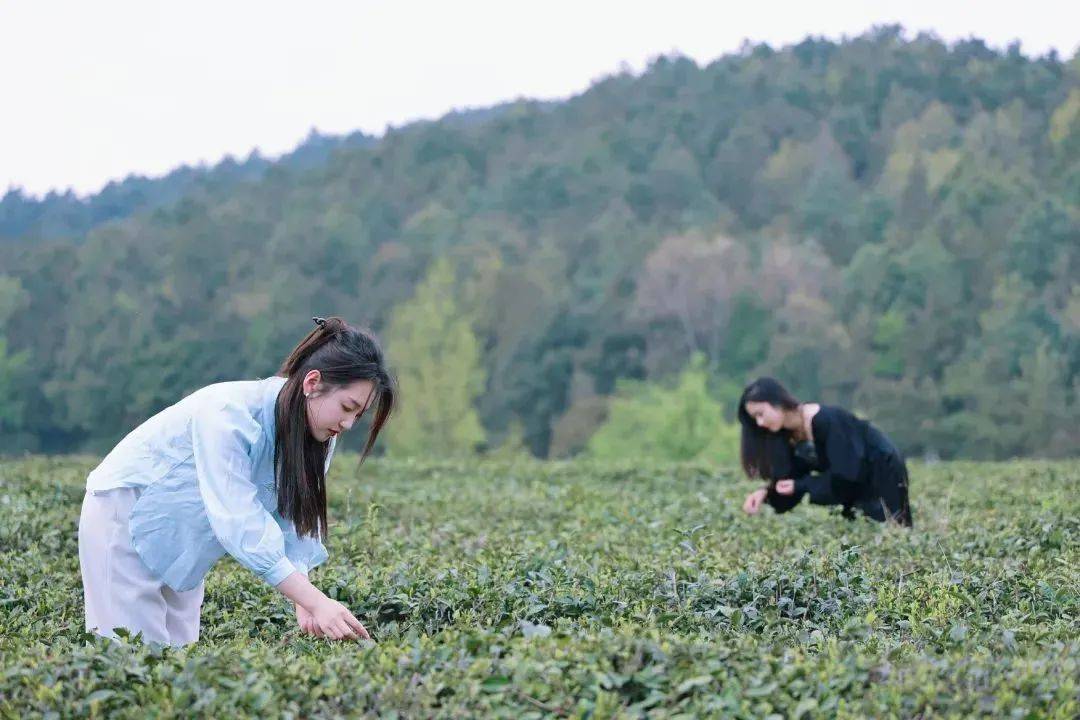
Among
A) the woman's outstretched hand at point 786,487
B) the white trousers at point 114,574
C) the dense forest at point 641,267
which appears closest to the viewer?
the white trousers at point 114,574

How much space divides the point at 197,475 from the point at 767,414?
4681 mm

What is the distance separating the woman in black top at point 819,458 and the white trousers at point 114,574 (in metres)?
4.64

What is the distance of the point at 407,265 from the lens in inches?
3346

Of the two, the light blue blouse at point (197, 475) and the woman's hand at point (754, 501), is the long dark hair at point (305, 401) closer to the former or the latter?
the light blue blouse at point (197, 475)

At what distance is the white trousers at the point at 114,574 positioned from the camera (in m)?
4.74

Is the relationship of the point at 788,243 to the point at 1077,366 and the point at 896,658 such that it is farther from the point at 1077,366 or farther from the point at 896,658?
the point at 896,658

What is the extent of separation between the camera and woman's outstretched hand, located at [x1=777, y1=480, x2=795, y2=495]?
8594mm

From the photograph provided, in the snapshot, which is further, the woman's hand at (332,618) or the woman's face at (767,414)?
the woman's face at (767,414)

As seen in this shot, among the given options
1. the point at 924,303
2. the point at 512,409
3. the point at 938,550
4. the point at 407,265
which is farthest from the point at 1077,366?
the point at 938,550

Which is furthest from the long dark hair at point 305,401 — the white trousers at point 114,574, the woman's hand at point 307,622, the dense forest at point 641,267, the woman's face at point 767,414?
the dense forest at point 641,267

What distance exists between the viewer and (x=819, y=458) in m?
8.64

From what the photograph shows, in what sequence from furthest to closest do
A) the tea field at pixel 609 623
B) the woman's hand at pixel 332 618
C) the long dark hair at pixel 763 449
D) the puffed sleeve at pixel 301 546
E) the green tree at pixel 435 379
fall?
1. the green tree at pixel 435 379
2. the long dark hair at pixel 763 449
3. the puffed sleeve at pixel 301 546
4. the woman's hand at pixel 332 618
5. the tea field at pixel 609 623

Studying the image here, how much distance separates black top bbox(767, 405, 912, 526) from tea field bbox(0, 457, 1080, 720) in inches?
8.8

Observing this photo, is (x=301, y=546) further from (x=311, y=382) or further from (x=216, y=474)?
(x=311, y=382)
